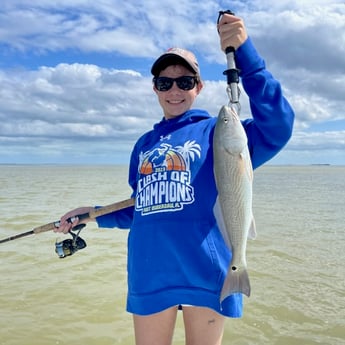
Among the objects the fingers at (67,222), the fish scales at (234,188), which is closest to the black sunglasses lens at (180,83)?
the fish scales at (234,188)

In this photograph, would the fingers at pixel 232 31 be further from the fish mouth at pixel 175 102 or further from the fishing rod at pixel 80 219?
the fishing rod at pixel 80 219

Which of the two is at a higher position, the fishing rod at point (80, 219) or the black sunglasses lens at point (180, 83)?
the black sunglasses lens at point (180, 83)

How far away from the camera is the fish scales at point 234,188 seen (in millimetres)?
2500

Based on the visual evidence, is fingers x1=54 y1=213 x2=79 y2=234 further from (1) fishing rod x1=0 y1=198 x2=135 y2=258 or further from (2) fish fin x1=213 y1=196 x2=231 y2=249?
(2) fish fin x1=213 y1=196 x2=231 y2=249

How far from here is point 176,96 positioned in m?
3.21

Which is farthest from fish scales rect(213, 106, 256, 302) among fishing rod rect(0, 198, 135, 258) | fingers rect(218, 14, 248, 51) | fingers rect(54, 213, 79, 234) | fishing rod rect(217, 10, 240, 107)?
fingers rect(54, 213, 79, 234)

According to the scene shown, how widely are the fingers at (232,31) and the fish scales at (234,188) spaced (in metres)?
0.46

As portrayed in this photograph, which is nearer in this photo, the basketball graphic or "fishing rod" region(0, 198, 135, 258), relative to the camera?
the basketball graphic

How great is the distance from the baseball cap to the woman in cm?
43

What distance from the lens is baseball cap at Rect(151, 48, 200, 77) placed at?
3174 millimetres

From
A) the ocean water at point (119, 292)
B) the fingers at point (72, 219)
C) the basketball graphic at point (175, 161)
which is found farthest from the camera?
the ocean water at point (119, 292)

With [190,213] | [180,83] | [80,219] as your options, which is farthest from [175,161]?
[80,219]

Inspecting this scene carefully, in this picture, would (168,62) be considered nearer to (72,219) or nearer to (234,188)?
(234,188)

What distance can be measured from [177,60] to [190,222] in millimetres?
1237
